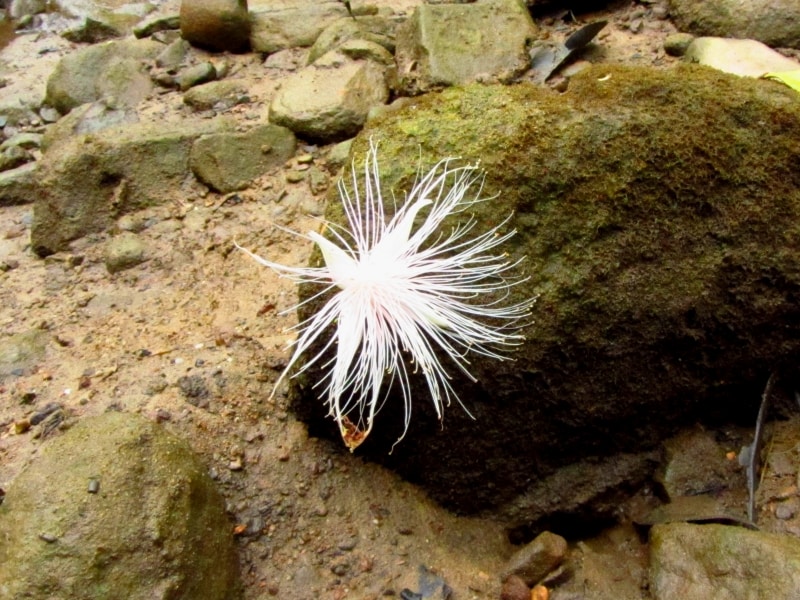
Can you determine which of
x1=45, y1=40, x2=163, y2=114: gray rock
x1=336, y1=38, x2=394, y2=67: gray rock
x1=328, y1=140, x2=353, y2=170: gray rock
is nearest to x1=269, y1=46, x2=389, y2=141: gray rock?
x1=336, y1=38, x2=394, y2=67: gray rock

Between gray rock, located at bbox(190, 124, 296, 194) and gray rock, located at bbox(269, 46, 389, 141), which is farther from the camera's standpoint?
gray rock, located at bbox(269, 46, 389, 141)

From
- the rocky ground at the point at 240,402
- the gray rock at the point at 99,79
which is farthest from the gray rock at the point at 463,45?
the gray rock at the point at 99,79

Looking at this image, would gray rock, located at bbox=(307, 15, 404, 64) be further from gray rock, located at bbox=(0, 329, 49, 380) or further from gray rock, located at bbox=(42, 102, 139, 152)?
gray rock, located at bbox=(0, 329, 49, 380)

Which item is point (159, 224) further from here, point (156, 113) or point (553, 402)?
point (553, 402)

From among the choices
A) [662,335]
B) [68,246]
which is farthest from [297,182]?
[662,335]

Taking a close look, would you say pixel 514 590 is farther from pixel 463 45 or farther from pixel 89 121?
pixel 89 121

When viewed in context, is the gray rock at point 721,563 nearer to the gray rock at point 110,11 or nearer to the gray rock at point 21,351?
the gray rock at point 21,351
